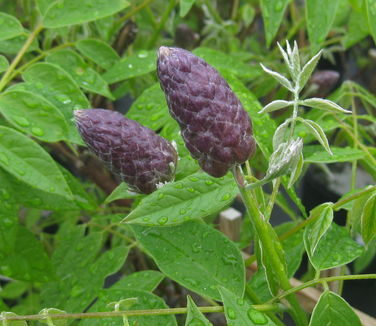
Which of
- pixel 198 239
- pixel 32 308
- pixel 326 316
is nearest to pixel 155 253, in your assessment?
pixel 198 239

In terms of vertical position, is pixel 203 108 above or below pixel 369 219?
above

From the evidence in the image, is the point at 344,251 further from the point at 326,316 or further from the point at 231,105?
the point at 231,105

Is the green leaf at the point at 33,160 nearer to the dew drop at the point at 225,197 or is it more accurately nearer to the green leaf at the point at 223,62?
the dew drop at the point at 225,197

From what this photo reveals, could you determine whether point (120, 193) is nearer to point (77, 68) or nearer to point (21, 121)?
point (21, 121)

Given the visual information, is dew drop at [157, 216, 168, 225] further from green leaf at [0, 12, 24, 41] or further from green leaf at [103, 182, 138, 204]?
green leaf at [0, 12, 24, 41]

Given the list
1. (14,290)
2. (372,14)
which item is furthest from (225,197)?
(14,290)

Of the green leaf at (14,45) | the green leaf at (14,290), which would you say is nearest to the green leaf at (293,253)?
the green leaf at (14,45)
